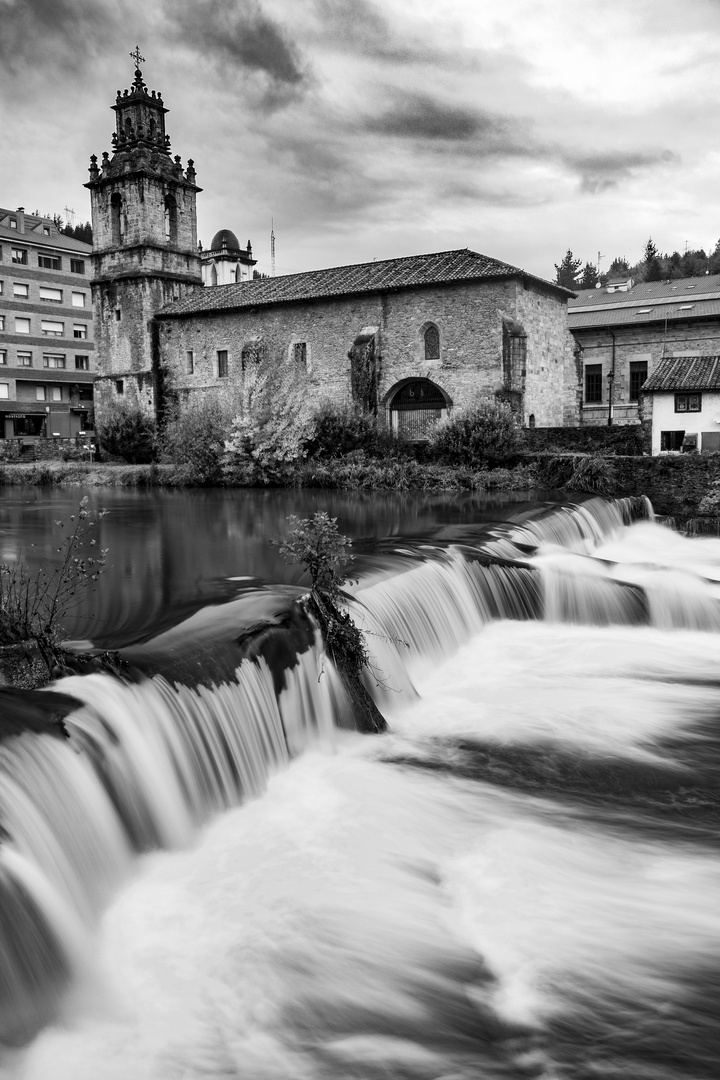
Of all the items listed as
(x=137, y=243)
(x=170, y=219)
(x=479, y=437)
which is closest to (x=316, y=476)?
(x=479, y=437)

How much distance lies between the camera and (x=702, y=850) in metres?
5.52

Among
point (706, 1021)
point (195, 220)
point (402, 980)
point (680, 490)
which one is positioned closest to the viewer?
point (706, 1021)

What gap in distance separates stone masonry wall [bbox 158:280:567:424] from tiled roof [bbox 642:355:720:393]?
692 centimetres

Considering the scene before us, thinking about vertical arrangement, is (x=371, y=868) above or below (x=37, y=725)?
below

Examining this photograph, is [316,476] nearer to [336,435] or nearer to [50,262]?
[336,435]

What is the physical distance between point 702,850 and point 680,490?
63.2ft

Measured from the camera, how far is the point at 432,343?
109 feet

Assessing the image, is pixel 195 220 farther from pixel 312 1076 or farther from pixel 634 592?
pixel 312 1076

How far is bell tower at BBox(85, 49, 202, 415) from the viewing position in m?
40.4

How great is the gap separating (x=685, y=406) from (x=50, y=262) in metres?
40.9

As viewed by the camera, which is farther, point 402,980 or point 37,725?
point 37,725

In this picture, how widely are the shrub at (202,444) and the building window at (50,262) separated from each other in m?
23.9

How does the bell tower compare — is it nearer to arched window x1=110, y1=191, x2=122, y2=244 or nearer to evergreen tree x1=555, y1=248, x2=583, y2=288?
arched window x1=110, y1=191, x2=122, y2=244

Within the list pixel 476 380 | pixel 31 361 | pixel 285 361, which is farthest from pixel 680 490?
pixel 31 361
